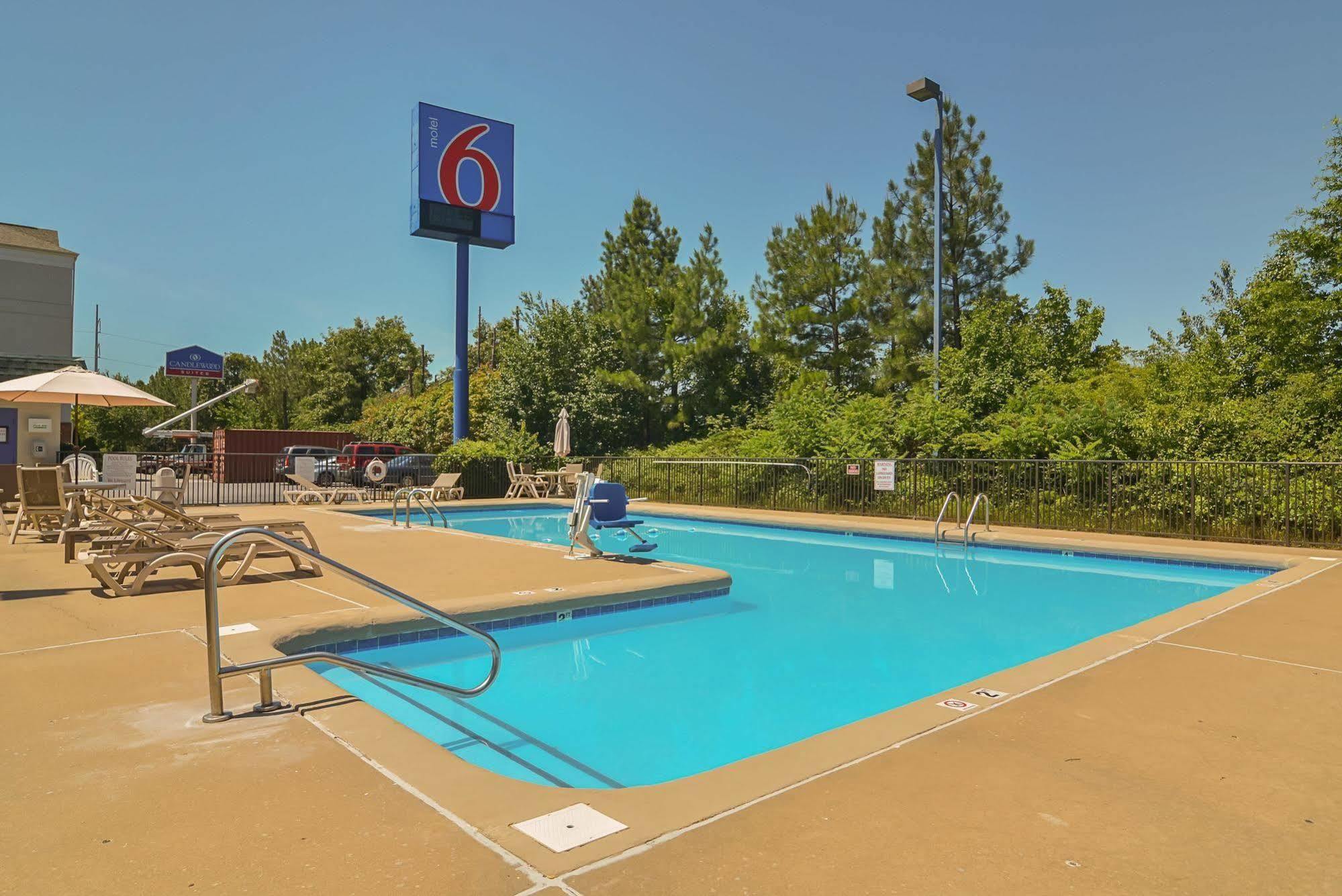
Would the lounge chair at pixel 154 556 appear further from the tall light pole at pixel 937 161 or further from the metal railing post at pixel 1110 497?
the tall light pole at pixel 937 161

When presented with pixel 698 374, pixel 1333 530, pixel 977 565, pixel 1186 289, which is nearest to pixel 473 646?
pixel 977 565

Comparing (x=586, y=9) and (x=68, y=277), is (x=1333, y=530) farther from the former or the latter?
(x=68, y=277)

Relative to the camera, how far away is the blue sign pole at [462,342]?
2425 centimetres

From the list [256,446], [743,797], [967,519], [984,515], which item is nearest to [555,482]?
[984,515]

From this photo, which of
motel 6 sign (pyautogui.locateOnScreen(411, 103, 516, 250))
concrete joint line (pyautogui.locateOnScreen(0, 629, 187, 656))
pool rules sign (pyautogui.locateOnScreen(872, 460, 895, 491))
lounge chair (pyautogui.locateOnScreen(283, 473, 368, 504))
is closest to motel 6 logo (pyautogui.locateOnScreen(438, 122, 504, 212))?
motel 6 sign (pyautogui.locateOnScreen(411, 103, 516, 250))

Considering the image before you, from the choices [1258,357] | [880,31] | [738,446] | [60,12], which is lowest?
[738,446]

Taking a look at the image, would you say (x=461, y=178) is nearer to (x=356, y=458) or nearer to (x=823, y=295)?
(x=356, y=458)

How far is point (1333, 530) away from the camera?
10852mm

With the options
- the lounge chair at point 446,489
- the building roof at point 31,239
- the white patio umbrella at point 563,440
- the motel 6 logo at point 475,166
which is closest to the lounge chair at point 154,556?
the white patio umbrella at point 563,440

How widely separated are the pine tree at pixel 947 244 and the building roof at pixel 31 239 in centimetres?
3182

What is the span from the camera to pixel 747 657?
627 centimetres

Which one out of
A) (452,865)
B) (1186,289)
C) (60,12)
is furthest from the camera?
(1186,289)

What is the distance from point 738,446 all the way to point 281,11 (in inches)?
570

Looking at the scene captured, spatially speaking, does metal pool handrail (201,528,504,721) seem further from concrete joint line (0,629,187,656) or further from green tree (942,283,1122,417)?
green tree (942,283,1122,417)
